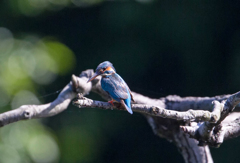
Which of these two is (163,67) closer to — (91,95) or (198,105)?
(91,95)

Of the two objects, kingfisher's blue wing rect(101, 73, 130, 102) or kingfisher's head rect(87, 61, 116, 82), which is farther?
kingfisher's head rect(87, 61, 116, 82)

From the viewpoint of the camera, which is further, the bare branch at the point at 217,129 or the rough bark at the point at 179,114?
the bare branch at the point at 217,129

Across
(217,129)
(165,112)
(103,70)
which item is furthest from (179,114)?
(103,70)

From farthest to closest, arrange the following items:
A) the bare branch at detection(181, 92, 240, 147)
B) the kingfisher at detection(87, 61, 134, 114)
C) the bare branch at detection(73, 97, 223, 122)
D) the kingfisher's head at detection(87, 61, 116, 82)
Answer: the kingfisher's head at detection(87, 61, 116, 82), the kingfisher at detection(87, 61, 134, 114), the bare branch at detection(181, 92, 240, 147), the bare branch at detection(73, 97, 223, 122)

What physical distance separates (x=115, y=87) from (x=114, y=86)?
16mm

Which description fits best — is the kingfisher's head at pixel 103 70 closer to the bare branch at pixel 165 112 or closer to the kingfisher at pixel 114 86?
the kingfisher at pixel 114 86

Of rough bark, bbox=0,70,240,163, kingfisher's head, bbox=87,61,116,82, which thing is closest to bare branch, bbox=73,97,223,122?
rough bark, bbox=0,70,240,163

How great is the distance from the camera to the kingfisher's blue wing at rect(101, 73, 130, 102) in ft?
6.34

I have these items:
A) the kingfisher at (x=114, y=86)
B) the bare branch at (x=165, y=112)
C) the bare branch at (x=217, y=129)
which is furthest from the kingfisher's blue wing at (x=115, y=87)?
the bare branch at (x=217, y=129)

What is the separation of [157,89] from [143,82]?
0.60 feet

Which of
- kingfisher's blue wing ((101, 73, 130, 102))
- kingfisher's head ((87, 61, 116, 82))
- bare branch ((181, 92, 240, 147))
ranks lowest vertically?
bare branch ((181, 92, 240, 147))

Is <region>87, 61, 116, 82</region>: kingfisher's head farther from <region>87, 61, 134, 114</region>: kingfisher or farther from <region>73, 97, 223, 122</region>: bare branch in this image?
<region>73, 97, 223, 122</region>: bare branch

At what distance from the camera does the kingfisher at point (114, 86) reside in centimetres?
190

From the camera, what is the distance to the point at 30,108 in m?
1.74
